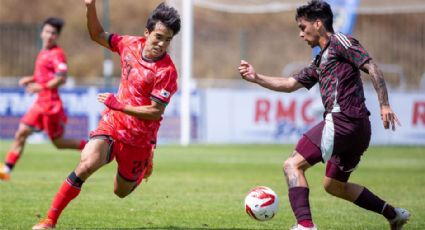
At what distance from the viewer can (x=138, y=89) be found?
8820 mm

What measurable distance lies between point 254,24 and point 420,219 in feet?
130

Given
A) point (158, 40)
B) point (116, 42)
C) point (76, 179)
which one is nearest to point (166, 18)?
point (158, 40)

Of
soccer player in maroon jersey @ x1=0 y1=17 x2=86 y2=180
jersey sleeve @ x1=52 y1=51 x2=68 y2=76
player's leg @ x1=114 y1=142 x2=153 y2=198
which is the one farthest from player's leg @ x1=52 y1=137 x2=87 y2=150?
player's leg @ x1=114 y1=142 x2=153 y2=198

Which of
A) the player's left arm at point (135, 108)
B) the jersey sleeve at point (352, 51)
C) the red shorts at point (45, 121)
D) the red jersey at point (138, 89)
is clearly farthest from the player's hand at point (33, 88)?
the jersey sleeve at point (352, 51)

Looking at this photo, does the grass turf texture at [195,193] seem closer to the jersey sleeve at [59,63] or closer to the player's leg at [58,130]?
the player's leg at [58,130]

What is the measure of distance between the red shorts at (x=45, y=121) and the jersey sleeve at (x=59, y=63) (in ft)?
2.85

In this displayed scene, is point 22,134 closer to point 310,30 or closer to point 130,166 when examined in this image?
point 130,166

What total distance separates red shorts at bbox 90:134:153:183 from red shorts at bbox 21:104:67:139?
657cm

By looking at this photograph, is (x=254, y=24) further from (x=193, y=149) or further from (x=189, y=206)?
(x=189, y=206)

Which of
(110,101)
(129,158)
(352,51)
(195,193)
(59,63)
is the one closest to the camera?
(352,51)

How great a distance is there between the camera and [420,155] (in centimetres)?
2369

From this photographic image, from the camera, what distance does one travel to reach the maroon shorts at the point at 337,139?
8.28 metres

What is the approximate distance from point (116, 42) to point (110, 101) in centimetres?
117

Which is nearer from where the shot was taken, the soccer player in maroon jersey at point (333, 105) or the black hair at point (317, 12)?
the soccer player in maroon jersey at point (333, 105)
